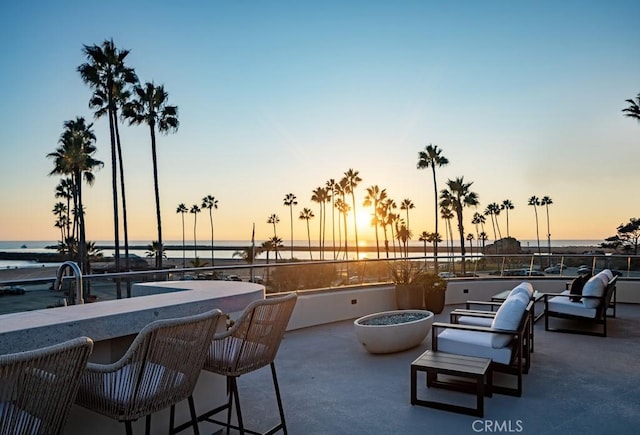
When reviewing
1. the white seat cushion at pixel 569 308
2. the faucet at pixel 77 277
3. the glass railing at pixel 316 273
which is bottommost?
the white seat cushion at pixel 569 308

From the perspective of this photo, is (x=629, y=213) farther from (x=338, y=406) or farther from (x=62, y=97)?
(x=62, y=97)

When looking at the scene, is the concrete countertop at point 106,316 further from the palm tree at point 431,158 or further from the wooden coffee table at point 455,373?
the palm tree at point 431,158

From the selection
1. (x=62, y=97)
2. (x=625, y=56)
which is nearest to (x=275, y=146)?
(x=62, y=97)

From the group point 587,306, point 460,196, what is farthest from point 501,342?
point 460,196

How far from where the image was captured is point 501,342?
3869 mm

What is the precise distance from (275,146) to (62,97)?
5814 millimetres

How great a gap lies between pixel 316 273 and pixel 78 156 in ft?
61.7

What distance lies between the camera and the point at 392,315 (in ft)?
18.4

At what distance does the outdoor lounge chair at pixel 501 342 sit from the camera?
3820mm

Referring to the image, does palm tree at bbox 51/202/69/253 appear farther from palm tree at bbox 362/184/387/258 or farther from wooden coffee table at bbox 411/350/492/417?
wooden coffee table at bbox 411/350/492/417

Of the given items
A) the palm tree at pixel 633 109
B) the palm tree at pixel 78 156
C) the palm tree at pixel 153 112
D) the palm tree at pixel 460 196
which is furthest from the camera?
the palm tree at pixel 460 196

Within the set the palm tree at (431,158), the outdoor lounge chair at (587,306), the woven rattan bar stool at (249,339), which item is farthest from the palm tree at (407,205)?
the woven rattan bar stool at (249,339)

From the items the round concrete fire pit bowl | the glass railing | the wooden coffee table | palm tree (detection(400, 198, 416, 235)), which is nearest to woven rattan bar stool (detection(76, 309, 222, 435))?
the glass railing

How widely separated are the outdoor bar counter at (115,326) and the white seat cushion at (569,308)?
520 centimetres
